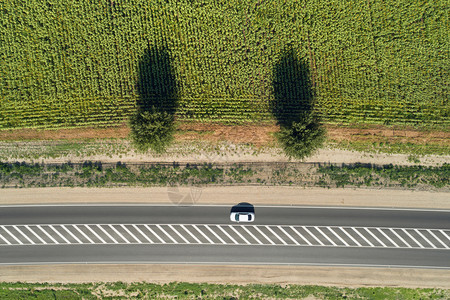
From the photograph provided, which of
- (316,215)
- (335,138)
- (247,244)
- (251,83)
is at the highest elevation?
(251,83)

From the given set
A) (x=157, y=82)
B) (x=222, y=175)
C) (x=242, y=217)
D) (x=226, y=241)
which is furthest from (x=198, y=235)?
(x=157, y=82)

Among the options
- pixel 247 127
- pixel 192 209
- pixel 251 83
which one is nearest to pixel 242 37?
pixel 251 83

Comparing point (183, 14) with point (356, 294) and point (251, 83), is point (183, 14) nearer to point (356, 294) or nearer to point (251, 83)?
point (251, 83)

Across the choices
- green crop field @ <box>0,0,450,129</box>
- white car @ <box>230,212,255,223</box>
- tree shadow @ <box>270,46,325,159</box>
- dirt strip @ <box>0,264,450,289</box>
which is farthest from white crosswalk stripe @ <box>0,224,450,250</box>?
tree shadow @ <box>270,46,325,159</box>

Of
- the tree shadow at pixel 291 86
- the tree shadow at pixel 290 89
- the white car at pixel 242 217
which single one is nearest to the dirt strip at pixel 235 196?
the white car at pixel 242 217

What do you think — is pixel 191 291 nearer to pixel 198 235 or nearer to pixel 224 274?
pixel 224 274

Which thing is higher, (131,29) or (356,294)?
(131,29)

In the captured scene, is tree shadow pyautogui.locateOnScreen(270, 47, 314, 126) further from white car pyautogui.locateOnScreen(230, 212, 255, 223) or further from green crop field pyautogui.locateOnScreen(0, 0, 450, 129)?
white car pyautogui.locateOnScreen(230, 212, 255, 223)
